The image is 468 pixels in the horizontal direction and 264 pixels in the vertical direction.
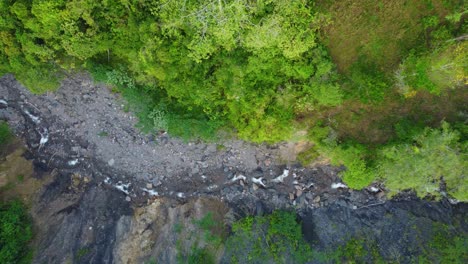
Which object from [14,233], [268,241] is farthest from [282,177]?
[14,233]

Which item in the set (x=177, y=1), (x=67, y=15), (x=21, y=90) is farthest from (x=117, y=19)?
(x=21, y=90)

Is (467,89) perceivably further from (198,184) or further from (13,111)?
(13,111)

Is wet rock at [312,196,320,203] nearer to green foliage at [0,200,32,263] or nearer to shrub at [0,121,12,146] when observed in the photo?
green foliage at [0,200,32,263]

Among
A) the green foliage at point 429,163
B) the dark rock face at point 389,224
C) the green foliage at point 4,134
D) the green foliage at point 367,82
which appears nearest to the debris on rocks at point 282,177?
the dark rock face at point 389,224

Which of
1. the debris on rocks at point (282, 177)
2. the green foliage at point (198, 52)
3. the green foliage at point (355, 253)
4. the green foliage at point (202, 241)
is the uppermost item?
the green foliage at point (198, 52)

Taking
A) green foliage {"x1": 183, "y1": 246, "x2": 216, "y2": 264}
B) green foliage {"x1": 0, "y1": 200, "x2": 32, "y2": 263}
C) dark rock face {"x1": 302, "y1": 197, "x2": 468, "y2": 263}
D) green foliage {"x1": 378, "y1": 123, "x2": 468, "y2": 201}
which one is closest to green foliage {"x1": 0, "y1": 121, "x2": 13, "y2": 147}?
green foliage {"x1": 0, "y1": 200, "x2": 32, "y2": 263}

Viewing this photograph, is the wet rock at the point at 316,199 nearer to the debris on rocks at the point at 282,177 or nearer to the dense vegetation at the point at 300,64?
the debris on rocks at the point at 282,177
